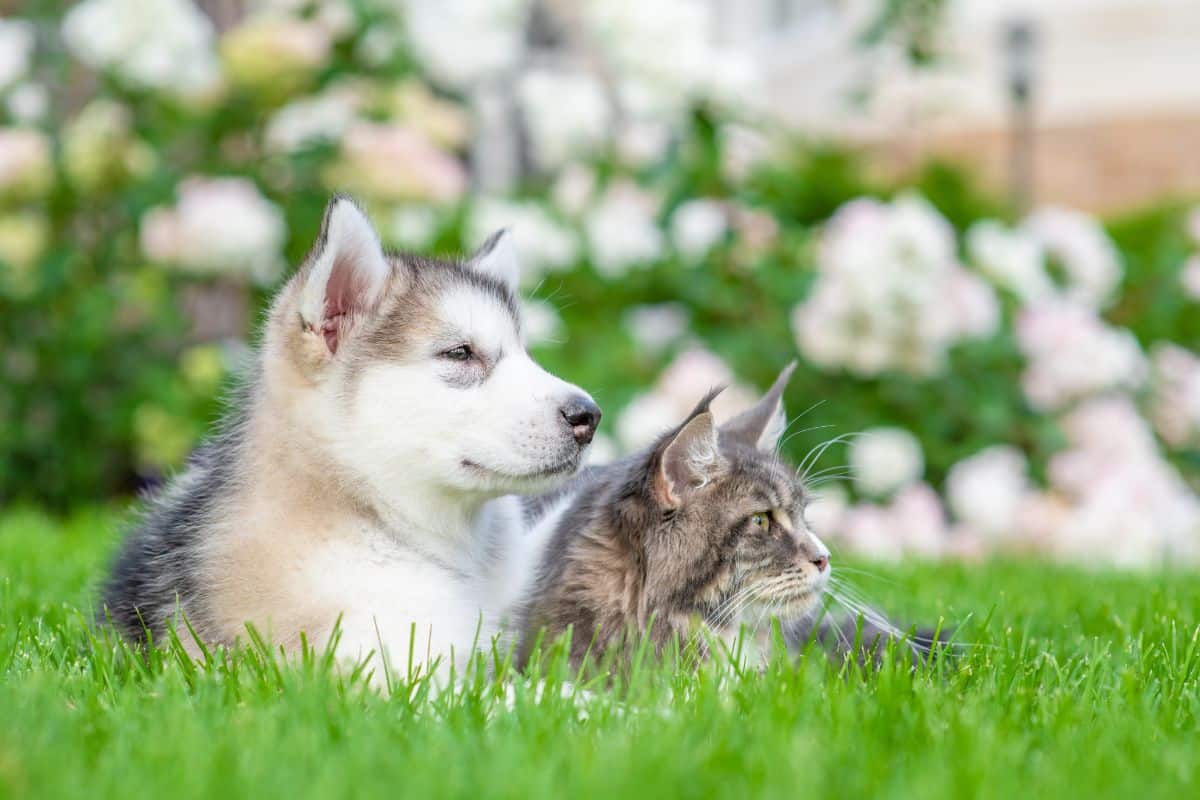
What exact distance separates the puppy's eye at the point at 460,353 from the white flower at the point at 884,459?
3.41 meters

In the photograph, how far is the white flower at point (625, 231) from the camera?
7.34m

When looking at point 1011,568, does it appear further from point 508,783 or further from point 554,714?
point 508,783

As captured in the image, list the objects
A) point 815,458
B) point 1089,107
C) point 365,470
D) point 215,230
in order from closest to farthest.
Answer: point 365,470
point 815,458
point 215,230
point 1089,107

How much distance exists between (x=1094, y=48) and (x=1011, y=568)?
1270 centimetres

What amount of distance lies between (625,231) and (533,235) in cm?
49

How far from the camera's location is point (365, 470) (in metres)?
2.86

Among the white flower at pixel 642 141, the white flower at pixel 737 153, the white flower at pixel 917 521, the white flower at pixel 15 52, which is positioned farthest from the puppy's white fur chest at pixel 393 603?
the white flower at pixel 15 52

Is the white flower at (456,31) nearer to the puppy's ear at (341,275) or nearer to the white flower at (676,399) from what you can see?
the white flower at (676,399)

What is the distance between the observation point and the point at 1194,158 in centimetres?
1574

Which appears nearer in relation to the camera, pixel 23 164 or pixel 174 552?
pixel 174 552

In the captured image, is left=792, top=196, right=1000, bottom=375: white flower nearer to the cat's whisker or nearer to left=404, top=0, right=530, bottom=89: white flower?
the cat's whisker

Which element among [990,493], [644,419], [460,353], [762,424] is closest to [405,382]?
[460,353]

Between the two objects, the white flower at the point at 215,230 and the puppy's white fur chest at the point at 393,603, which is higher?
the white flower at the point at 215,230

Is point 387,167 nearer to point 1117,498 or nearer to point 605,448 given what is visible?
point 605,448
